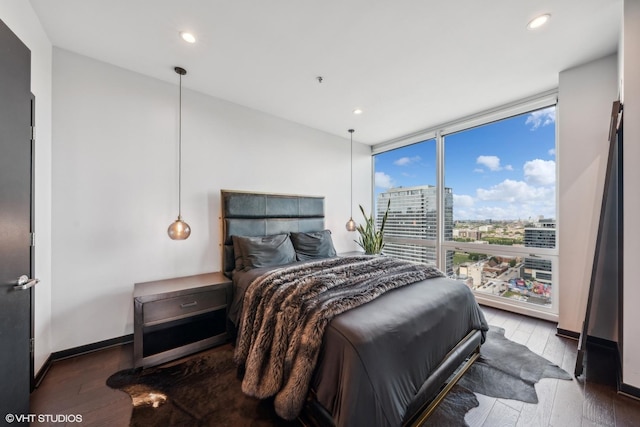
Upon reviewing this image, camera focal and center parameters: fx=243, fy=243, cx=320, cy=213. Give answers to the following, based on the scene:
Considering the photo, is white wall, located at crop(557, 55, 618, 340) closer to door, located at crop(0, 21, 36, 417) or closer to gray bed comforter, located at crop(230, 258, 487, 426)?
gray bed comforter, located at crop(230, 258, 487, 426)

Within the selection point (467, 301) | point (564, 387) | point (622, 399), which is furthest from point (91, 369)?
point (622, 399)

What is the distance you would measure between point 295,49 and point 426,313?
2512 millimetres

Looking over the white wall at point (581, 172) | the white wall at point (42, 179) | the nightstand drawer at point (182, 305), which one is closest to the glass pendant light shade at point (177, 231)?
the nightstand drawer at point (182, 305)

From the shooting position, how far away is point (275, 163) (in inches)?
148

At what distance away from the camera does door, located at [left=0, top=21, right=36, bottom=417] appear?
1.13m

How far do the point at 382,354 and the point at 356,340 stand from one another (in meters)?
0.17

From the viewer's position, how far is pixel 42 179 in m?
2.07

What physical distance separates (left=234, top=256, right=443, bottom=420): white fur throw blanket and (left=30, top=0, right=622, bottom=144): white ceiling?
82.9 inches

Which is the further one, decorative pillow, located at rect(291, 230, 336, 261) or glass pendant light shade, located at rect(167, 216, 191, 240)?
decorative pillow, located at rect(291, 230, 336, 261)

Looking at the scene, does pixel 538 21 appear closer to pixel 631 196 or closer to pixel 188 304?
pixel 631 196

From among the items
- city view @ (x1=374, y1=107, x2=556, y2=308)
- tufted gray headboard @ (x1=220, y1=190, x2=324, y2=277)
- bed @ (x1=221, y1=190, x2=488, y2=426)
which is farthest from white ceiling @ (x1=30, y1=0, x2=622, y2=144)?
bed @ (x1=221, y1=190, x2=488, y2=426)

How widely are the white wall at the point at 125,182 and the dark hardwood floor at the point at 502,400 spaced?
1.36 feet

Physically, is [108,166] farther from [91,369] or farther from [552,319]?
[552,319]

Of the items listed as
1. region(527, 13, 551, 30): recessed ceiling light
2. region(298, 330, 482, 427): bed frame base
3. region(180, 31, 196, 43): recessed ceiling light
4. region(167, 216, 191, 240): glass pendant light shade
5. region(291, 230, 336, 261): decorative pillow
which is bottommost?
region(298, 330, 482, 427): bed frame base
